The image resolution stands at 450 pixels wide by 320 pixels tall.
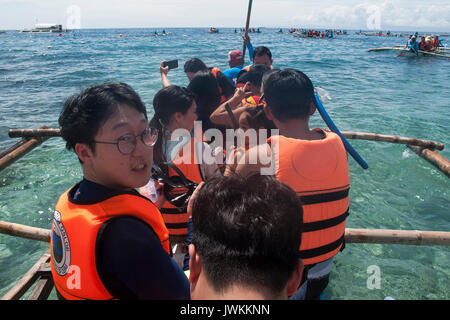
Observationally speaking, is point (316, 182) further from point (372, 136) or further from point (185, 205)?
point (372, 136)

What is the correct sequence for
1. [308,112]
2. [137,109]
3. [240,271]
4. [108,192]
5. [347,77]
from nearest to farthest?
[240,271], [108,192], [137,109], [308,112], [347,77]

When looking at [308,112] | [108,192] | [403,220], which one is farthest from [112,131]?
[403,220]

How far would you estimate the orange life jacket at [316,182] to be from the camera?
198 centimetres

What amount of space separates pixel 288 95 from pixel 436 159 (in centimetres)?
459

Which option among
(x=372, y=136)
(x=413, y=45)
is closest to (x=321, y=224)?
(x=372, y=136)

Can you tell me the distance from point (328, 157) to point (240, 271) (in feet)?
4.51

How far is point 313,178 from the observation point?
1.99 metres

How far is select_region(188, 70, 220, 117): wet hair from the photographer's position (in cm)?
387

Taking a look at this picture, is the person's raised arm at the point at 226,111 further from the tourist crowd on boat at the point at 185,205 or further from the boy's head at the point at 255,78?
the tourist crowd on boat at the point at 185,205

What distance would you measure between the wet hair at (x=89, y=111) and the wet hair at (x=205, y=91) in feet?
7.95

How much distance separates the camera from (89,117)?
1.40m

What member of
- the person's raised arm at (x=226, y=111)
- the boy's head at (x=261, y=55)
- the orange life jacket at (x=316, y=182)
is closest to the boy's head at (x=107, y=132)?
the orange life jacket at (x=316, y=182)

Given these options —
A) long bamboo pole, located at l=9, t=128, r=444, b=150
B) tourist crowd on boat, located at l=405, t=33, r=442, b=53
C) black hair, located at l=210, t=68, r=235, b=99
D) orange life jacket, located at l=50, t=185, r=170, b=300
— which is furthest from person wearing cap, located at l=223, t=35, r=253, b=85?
tourist crowd on boat, located at l=405, t=33, r=442, b=53
